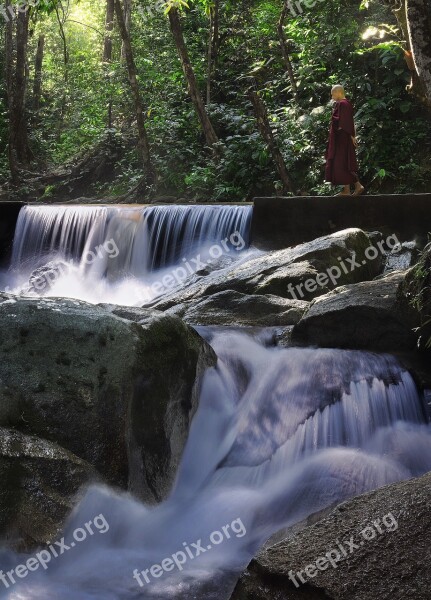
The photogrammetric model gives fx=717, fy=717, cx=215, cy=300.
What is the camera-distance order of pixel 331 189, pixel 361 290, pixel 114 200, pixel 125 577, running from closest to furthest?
pixel 125 577
pixel 361 290
pixel 331 189
pixel 114 200

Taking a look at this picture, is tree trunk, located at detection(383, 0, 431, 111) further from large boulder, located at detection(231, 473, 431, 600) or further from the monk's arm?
large boulder, located at detection(231, 473, 431, 600)

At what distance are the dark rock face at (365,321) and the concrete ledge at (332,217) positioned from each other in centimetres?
345

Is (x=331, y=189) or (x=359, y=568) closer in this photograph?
(x=359, y=568)

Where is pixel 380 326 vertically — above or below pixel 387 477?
above

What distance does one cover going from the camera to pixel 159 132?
18.8 metres

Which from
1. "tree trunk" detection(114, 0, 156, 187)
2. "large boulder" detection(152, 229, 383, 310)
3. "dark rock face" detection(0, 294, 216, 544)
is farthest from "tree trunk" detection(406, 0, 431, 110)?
"tree trunk" detection(114, 0, 156, 187)

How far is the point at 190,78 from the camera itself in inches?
645

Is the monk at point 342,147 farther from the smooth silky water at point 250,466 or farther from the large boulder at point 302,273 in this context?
the smooth silky water at point 250,466

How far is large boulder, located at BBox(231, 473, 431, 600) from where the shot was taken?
2641mm

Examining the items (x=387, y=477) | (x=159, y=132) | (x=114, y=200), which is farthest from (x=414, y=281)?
(x=159, y=132)

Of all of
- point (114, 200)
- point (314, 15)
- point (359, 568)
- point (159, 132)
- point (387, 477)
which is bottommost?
point (387, 477)

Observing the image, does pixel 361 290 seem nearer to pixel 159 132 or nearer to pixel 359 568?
pixel 359 568

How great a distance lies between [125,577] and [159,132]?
1621cm

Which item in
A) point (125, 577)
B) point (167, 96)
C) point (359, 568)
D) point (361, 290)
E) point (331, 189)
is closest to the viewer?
point (359, 568)
